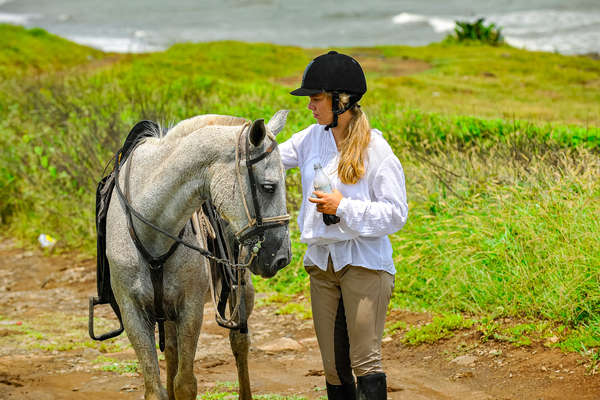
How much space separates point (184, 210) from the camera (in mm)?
3258

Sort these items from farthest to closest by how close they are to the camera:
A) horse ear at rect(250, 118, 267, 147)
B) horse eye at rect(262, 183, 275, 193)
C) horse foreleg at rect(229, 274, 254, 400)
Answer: horse foreleg at rect(229, 274, 254, 400)
horse eye at rect(262, 183, 275, 193)
horse ear at rect(250, 118, 267, 147)

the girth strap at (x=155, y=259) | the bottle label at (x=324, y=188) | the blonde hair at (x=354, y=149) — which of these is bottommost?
the girth strap at (x=155, y=259)

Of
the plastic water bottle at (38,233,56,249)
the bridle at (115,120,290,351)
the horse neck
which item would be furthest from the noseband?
the plastic water bottle at (38,233,56,249)

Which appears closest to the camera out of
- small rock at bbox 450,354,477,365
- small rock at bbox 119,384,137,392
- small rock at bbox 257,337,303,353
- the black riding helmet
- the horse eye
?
the horse eye

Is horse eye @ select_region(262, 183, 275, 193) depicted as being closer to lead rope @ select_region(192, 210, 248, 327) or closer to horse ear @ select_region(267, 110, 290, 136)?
horse ear @ select_region(267, 110, 290, 136)

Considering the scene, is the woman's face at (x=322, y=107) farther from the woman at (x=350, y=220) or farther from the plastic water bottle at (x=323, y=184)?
the plastic water bottle at (x=323, y=184)

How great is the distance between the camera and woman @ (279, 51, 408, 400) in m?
3.16

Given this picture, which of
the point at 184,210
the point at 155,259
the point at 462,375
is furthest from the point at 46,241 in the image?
the point at 184,210

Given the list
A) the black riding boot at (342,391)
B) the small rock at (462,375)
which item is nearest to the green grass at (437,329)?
the small rock at (462,375)

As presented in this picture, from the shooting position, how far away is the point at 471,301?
6320mm

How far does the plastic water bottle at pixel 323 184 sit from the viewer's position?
124 inches

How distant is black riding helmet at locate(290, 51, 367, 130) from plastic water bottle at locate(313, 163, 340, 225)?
0.84 ft

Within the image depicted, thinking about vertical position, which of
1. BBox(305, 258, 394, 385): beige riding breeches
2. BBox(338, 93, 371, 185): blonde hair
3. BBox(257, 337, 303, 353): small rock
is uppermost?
BBox(338, 93, 371, 185): blonde hair

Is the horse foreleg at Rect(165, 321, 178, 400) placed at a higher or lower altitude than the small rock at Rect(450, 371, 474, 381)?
higher
